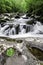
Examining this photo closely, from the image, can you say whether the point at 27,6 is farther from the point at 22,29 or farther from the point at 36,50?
the point at 36,50

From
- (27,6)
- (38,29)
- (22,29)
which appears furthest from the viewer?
(27,6)

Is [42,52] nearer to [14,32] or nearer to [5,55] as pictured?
[5,55]

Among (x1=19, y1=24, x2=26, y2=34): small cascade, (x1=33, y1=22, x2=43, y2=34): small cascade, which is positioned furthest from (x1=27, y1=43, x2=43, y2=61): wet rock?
(x1=19, y1=24, x2=26, y2=34): small cascade

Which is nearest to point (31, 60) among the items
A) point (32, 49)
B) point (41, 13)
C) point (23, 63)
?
point (23, 63)

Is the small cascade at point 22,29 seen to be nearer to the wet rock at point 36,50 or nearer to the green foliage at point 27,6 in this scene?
the green foliage at point 27,6

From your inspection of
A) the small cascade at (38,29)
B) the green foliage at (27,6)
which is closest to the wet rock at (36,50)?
the small cascade at (38,29)

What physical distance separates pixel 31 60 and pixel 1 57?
2.96ft

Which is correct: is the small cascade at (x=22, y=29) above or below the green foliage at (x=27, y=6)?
above

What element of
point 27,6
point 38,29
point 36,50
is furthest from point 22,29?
point 27,6

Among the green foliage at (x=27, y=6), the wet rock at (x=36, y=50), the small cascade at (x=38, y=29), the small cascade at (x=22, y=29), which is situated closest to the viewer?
the wet rock at (x=36, y=50)

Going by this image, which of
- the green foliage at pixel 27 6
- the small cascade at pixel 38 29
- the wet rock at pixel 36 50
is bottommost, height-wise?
the green foliage at pixel 27 6

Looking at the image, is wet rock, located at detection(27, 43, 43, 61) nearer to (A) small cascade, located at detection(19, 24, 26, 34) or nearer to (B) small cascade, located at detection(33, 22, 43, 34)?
(B) small cascade, located at detection(33, 22, 43, 34)

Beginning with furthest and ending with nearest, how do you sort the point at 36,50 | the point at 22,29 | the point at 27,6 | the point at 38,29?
the point at 27,6 < the point at 38,29 < the point at 22,29 < the point at 36,50

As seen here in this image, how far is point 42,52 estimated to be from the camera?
20.2 feet
